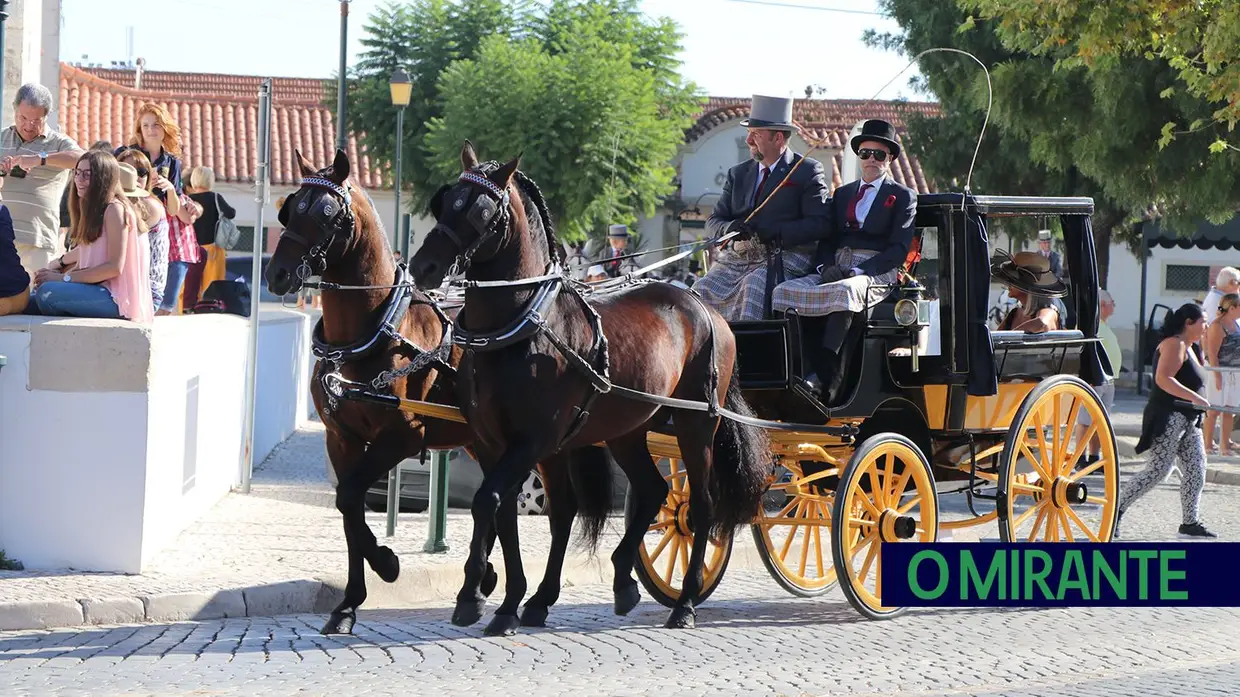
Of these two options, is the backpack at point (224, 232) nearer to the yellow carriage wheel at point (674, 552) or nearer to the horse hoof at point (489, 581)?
the yellow carriage wheel at point (674, 552)

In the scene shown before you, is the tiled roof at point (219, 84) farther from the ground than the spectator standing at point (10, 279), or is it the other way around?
the tiled roof at point (219, 84)

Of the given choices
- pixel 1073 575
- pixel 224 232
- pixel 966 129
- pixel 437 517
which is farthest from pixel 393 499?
pixel 966 129

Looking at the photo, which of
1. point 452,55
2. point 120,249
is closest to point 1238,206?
point 120,249

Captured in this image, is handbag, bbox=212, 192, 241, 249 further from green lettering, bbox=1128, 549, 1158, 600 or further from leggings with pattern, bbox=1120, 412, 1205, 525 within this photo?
green lettering, bbox=1128, 549, 1158, 600

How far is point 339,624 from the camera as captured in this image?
8.16 metres

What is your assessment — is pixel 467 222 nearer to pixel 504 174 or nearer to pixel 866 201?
pixel 504 174

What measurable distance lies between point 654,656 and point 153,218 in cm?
510

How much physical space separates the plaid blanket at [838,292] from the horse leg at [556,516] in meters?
1.54

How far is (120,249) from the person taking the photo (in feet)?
31.5

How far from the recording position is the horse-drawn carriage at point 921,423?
9.27 meters

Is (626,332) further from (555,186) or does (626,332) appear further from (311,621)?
(555,186)

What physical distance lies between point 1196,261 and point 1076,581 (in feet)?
123

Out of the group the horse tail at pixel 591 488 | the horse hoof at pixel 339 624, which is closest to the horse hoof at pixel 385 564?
the horse hoof at pixel 339 624

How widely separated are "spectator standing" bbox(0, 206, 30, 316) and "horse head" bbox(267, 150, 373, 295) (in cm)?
207
